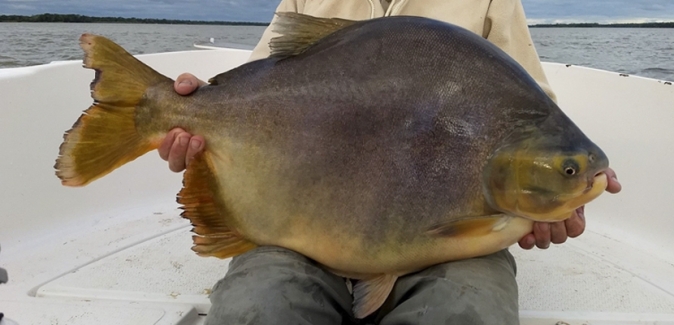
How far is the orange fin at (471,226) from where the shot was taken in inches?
63.0

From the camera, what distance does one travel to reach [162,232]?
3.60m

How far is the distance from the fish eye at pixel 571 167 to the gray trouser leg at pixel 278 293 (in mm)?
839

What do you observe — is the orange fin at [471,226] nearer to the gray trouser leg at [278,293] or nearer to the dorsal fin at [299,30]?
the gray trouser leg at [278,293]

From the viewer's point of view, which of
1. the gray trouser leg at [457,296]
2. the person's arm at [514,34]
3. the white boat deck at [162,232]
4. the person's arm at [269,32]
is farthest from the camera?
the person's arm at [269,32]

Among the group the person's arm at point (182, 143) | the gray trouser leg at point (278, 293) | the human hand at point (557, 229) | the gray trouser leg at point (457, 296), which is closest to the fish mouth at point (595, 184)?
the human hand at point (557, 229)

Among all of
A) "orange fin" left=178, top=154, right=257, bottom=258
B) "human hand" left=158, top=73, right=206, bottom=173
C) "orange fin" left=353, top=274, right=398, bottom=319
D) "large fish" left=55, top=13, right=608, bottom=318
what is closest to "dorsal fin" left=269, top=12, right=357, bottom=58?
"large fish" left=55, top=13, right=608, bottom=318

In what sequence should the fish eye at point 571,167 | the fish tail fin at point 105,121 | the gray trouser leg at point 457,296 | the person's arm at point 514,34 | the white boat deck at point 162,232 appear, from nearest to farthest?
the fish eye at point 571,167, the gray trouser leg at point 457,296, the fish tail fin at point 105,121, the person's arm at point 514,34, the white boat deck at point 162,232

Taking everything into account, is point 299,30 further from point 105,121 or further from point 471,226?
point 471,226

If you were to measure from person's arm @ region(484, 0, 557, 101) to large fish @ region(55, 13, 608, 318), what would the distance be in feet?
2.50

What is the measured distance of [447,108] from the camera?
1.64 m

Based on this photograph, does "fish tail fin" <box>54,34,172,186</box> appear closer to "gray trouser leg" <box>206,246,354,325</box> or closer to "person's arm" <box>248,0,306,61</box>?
"gray trouser leg" <box>206,246,354,325</box>

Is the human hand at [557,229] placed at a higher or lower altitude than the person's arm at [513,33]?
lower

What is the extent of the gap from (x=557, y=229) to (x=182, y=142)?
1247 millimetres

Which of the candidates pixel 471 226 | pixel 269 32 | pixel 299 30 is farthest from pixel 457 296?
pixel 269 32
